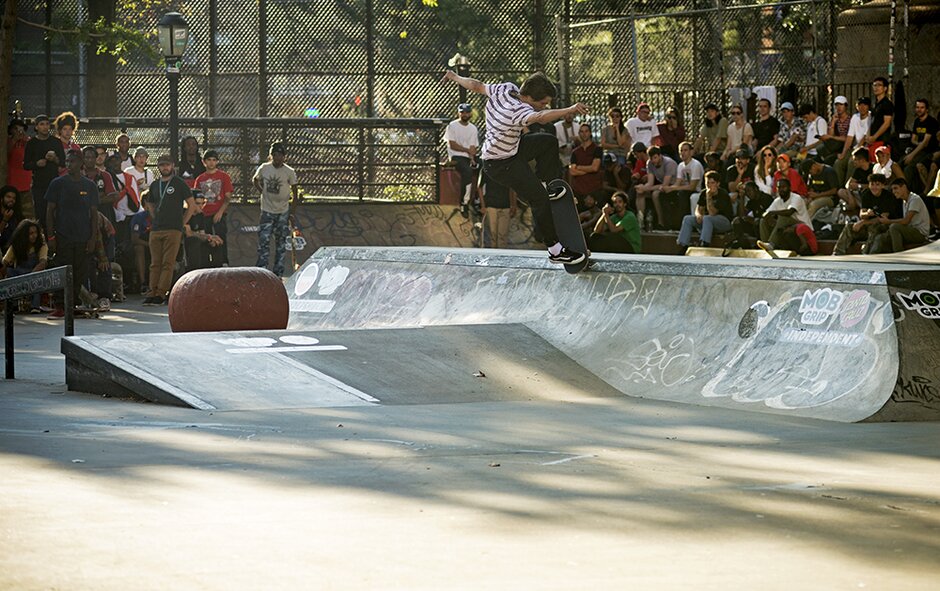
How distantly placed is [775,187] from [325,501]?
11762 millimetres

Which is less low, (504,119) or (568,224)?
(504,119)

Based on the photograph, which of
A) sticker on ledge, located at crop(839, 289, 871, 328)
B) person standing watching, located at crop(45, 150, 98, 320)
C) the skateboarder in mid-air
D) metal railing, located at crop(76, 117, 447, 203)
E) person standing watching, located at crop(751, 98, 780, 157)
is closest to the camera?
sticker on ledge, located at crop(839, 289, 871, 328)

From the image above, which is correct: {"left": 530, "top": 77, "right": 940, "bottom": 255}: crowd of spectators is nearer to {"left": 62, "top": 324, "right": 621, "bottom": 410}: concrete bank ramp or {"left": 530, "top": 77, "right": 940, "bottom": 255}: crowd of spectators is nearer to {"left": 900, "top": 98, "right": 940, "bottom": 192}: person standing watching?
{"left": 900, "top": 98, "right": 940, "bottom": 192}: person standing watching

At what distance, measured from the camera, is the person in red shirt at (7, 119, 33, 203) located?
18.2 m

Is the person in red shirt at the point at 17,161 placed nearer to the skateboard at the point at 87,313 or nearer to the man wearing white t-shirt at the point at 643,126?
the skateboard at the point at 87,313

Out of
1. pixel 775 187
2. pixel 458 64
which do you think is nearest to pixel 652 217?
pixel 775 187

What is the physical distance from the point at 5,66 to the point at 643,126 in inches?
356

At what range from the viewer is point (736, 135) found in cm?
1798

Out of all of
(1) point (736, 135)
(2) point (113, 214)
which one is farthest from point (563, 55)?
(2) point (113, 214)

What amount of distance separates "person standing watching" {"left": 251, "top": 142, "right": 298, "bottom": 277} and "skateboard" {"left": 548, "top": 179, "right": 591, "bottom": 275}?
9083 millimetres

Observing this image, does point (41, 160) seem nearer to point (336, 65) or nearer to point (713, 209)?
point (336, 65)

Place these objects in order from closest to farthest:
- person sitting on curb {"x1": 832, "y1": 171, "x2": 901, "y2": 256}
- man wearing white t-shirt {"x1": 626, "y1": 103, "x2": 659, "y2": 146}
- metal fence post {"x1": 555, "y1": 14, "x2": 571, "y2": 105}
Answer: person sitting on curb {"x1": 832, "y1": 171, "x2": 901, "y2": 256}, man wearing white t-shirt {"x1": 626, "y1": 103, "x2": 659, "y2": 146}, metal fence post {"x1": 555, "y1": 14, "x2": 571, "y2": 105}

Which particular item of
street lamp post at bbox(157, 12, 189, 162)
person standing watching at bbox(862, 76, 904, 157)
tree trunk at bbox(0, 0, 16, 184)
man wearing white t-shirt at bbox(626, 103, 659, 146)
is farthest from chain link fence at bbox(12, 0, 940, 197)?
person standing watching at bbox(862, 76, 904, 157)

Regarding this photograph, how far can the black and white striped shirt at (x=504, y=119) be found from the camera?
31.9ft
